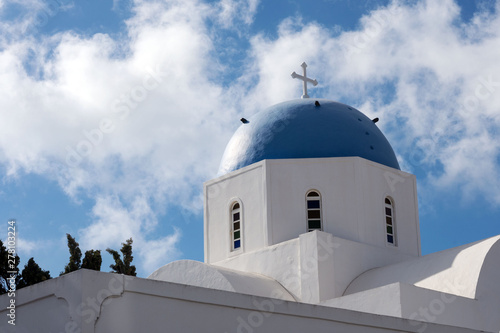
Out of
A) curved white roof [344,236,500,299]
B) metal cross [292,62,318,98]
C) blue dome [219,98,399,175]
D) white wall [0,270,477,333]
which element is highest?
metal cross [292,62,318,98]

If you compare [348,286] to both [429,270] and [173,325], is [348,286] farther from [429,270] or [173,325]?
[173,325]

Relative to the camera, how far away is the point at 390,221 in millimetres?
16500

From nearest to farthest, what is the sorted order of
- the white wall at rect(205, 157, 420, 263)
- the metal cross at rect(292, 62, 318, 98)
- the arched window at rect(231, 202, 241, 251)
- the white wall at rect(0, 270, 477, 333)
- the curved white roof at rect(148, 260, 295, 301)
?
the white wall at rect(0, 270, 477, 333) < the curved white roof at rect(148, 260, 295, 301) < the white wall at rect(205, 157, 420, 263) < the arched window at rect(231, 202, 241, 251) < the metal cross at rect(292, 62, 318, 98)

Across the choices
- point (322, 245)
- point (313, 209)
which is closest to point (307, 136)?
point (313, 209)

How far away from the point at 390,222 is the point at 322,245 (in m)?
2.41

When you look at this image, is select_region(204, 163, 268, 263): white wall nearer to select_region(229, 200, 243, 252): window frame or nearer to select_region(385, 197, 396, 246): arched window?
select_region(229, 200, 243, 252): window frame

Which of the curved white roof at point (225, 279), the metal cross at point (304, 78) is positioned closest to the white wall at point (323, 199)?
the curved white roof at point (225, 279)

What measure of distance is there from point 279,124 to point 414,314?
5.71 meters

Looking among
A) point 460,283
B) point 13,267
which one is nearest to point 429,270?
A: point 460,283

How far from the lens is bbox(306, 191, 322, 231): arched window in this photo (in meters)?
15.9

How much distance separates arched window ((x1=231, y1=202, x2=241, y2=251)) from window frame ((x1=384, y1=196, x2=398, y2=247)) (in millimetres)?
3156

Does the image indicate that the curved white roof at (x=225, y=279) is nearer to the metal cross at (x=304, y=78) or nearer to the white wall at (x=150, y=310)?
the white wall at (x=150, y=310)

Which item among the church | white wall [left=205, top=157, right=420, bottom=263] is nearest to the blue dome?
the church

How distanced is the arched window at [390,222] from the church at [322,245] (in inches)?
0.9
